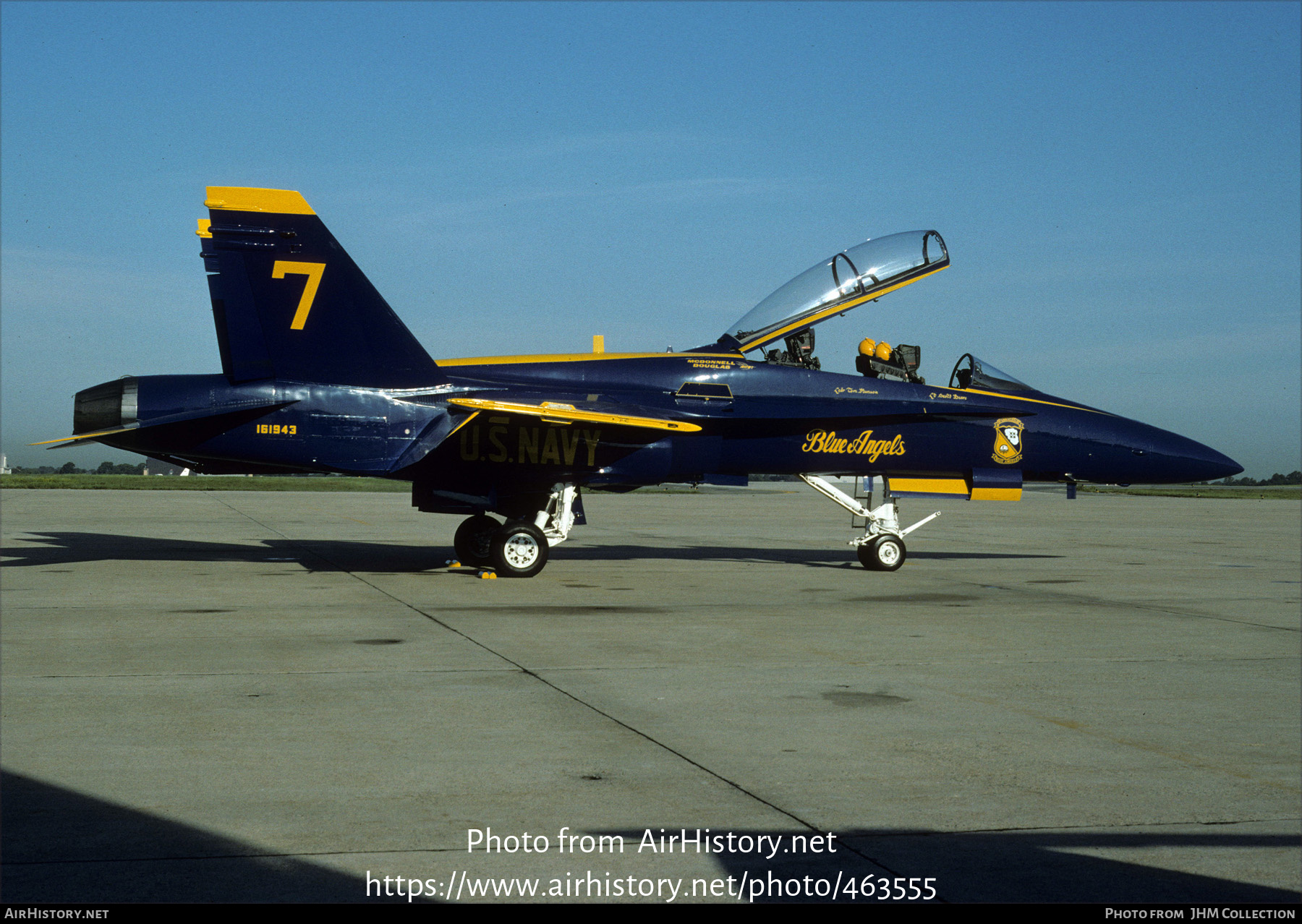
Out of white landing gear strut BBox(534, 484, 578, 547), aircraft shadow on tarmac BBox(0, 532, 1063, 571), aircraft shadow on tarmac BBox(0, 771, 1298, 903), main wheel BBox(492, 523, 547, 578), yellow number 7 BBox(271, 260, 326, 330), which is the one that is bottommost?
aircraft shadow on tarmac BBox(0, 532, 1063, 571)

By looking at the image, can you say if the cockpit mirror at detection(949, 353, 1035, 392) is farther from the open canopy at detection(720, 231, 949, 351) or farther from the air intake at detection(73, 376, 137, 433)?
the air intake at detection(73, 376, 137, 433)

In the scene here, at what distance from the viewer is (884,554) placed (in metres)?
15.8

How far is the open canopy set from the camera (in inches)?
602

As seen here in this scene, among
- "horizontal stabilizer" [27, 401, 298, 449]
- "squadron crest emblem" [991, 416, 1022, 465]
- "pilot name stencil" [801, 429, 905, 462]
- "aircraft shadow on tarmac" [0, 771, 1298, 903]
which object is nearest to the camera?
"aircraft shadow on tarmac" [0, 771, 1298, 903]

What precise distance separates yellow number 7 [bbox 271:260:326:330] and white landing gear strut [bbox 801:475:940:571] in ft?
22.4

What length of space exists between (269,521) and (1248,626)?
20.0 metres

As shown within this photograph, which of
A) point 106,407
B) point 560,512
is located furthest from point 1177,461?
point 106,407

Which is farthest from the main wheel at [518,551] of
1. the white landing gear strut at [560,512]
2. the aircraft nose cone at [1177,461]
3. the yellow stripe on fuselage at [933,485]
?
the aircraft nose cone at [1177,461]

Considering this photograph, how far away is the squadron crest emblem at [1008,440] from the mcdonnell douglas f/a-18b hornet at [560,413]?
0.02m

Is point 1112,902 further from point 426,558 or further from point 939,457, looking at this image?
point 426,558

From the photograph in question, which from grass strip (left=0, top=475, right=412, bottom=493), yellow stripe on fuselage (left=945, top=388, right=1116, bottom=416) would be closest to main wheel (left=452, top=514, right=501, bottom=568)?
yellow stripe on fuselage (left=945, top=388, right=1116, bottom=416)

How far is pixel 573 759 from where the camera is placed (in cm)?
543
